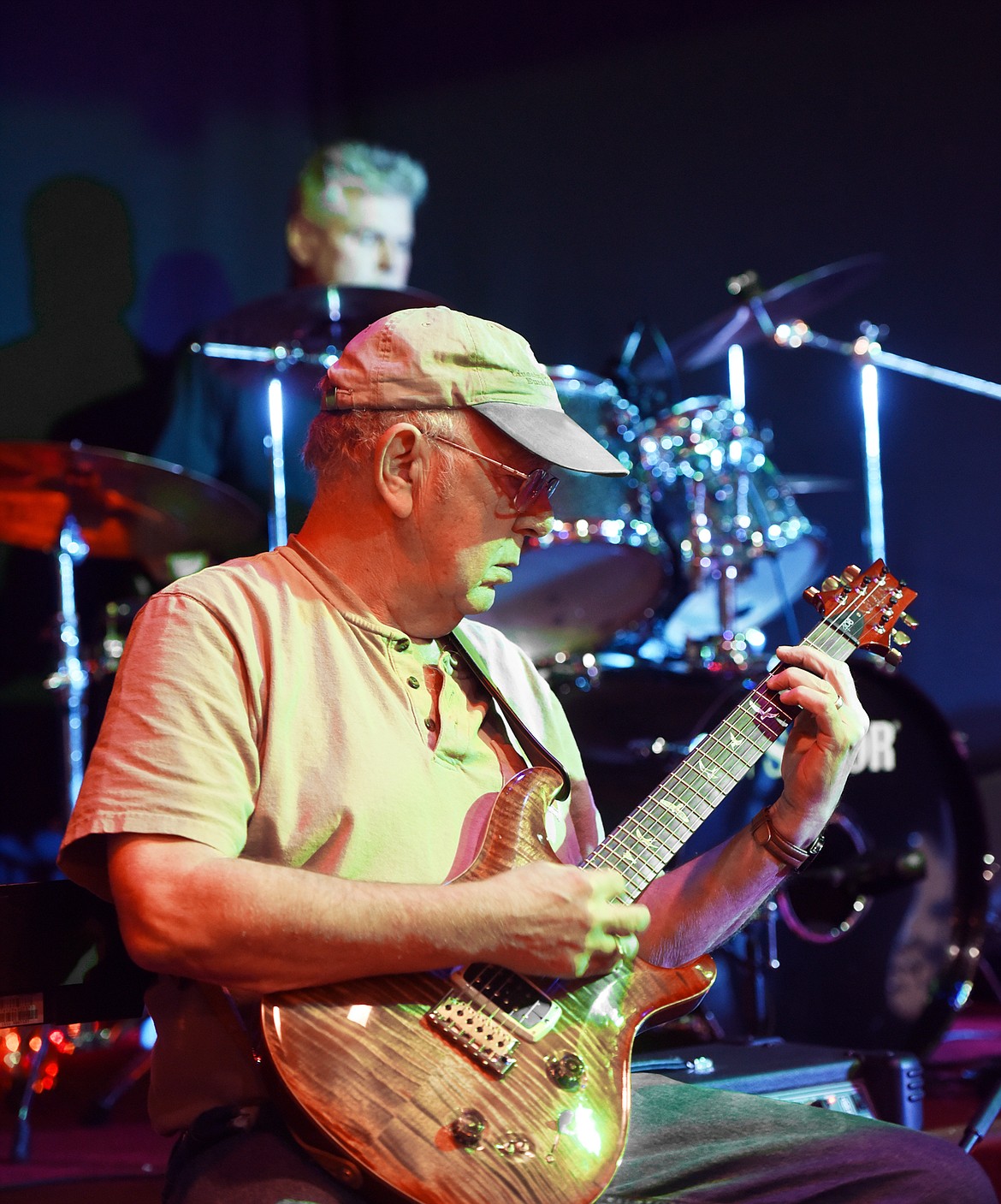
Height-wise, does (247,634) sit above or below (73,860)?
above

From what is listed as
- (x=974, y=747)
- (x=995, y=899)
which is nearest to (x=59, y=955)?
(x=995, y=899)

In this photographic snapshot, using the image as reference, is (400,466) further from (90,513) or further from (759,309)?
(759,309)

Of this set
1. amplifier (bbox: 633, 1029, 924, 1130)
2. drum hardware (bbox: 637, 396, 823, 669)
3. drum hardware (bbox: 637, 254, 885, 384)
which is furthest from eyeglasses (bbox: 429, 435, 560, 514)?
A: drum hardware (bbox: 637, 254, 885, 384)

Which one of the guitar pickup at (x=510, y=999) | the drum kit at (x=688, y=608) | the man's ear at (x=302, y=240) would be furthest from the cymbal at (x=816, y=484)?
the guitar pickup at (x=510, y=999)

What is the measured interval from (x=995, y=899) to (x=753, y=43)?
3.85m

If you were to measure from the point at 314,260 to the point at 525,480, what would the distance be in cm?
327

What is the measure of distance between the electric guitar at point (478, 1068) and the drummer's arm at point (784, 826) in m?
0.16

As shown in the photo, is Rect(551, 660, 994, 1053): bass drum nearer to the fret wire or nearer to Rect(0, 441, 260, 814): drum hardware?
Rect(0, 441, 260, 814): drum hardware

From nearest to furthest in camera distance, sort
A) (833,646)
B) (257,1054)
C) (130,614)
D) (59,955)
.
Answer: (257,1054)
(59,955)
(833,646)
(130,614)

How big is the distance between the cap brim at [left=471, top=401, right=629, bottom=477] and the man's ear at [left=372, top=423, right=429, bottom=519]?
11 cm

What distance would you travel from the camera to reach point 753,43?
5938mm

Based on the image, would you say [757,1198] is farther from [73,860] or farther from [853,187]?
[853,187]

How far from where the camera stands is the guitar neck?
6.49 ft

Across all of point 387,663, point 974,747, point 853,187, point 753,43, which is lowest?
point 974,747
